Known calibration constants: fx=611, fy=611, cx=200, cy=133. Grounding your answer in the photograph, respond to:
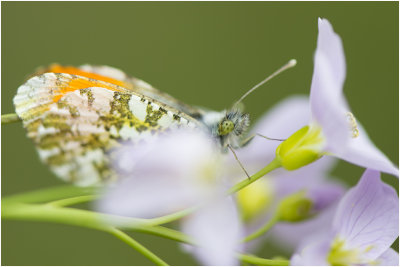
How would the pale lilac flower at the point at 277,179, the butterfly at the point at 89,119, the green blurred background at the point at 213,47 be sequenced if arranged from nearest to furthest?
the butterfly at the point at 89,119, the pale lilac flower at the point at 277,179, the green blurred background at the point at 213,47

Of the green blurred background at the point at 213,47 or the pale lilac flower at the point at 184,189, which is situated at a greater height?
the green blurred background at the point at 213,47

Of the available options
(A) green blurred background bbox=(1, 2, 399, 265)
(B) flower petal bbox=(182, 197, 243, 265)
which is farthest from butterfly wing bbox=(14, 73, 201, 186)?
(A) green blurred background bbox=(1, 2, 399, 265)

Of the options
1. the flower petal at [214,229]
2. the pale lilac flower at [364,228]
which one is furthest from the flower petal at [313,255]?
the flower petal at [214,229]

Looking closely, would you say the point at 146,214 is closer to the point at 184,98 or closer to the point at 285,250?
the point at 285,250

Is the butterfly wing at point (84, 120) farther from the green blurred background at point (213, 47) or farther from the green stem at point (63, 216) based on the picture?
the green blurred background at point (213, 47)

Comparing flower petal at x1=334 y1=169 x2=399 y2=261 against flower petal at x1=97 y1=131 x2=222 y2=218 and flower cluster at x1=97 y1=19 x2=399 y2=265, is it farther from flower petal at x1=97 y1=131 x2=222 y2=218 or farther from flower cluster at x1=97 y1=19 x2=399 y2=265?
flower petal at x1=97 y1=131 x2=222 y2=218
